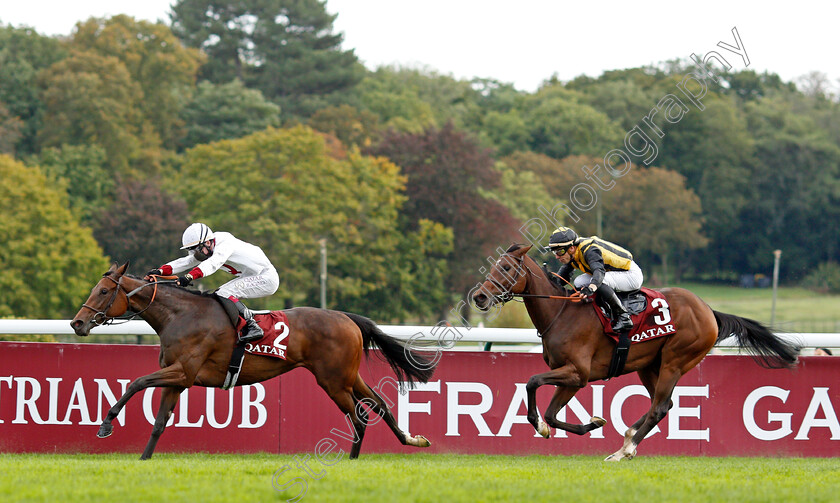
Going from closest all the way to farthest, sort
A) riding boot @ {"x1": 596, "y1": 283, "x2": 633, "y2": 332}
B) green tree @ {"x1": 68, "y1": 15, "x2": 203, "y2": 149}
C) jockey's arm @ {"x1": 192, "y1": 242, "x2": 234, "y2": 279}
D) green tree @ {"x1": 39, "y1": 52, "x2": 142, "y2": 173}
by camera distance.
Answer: jockey's arm @ {"x1": 192, "y1": 242, "x2": 234, "y2": 279} < riding boot @ {"x1": 596, "y1": 283, "x2": 633, "y2": 332} < green tree @ {"x1": 39, "y1": 52, "x2": 142, "y2": 173} < green tree @ {"x1": 68, "y1": 15, "x2": 203, "y2": 149}

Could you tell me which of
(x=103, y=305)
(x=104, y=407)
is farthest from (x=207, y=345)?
(x=104, y=407)

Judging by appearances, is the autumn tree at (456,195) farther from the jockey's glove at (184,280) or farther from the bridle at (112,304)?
the bridle at (112,304)

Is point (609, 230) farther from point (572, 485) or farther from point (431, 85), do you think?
point (572, 485)

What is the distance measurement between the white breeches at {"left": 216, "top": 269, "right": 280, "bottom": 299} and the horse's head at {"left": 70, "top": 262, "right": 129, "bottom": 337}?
2.62 feet

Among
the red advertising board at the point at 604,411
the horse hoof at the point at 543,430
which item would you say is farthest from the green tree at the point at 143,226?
the horse hoof at the point at 543,430

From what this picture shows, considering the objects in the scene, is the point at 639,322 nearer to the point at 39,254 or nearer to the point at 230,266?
the point at 230,266

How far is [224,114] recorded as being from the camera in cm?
5872

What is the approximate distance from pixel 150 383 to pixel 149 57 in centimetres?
5399

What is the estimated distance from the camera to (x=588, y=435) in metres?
9.91

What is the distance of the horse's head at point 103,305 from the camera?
8.26 m

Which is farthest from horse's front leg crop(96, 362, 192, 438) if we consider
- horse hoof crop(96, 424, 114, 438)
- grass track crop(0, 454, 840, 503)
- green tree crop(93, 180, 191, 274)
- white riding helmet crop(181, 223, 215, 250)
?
green tree crop(93, 180, 191, 274)

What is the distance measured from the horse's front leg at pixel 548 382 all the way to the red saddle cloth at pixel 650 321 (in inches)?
19.6

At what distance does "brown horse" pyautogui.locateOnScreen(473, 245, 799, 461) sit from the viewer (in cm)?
829

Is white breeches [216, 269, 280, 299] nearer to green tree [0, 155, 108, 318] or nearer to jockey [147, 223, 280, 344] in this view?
jockey [147, 223, 280, 344]
